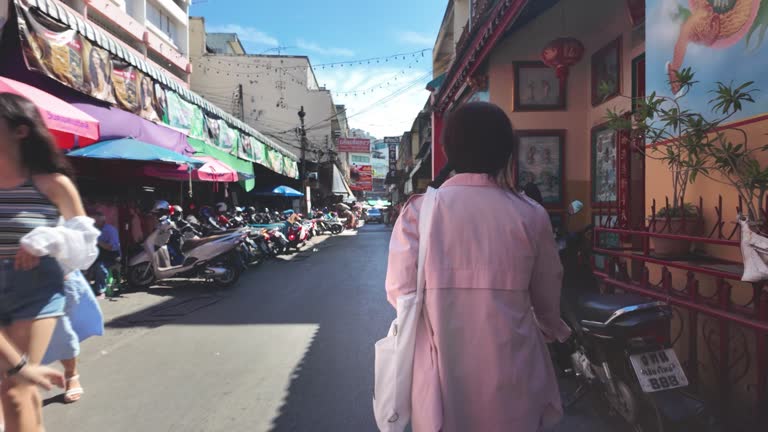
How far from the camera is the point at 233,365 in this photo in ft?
13.2

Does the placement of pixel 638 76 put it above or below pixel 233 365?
above

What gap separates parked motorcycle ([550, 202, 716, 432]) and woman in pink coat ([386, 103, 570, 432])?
1.12 meters

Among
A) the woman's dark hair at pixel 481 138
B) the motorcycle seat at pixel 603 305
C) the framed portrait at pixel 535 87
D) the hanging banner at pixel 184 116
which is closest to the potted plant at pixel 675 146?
the motorcycle seat at pixel 603 305

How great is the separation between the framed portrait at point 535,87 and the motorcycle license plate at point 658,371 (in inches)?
223

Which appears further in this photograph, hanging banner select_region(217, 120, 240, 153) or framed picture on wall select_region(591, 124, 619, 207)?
hanging banner select_region(217, 120, 240, 153)

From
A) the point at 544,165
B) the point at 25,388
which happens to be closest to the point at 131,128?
the point at 25,388

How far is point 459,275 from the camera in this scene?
1.45 meters

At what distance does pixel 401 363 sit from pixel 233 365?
10.1 feet

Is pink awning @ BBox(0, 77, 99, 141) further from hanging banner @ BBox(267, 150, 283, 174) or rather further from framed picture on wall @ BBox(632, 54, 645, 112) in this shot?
hanging banner @ BBox(267, 150, 283, 174)

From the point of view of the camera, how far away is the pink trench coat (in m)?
1.43

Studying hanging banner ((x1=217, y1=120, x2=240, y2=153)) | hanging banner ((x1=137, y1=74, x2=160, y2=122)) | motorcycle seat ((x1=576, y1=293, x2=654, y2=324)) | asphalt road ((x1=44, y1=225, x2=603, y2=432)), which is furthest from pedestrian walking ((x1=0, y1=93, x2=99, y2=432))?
hanging banner ((x1=217, y1=120, x2=240, y2=153))

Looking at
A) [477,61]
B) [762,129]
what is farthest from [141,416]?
[477,61]

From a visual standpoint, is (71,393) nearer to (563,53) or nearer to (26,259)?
(26,259)

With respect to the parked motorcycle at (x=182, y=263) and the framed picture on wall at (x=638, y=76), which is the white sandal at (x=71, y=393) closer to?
the parked motorcycle at (x=182, y=263)
